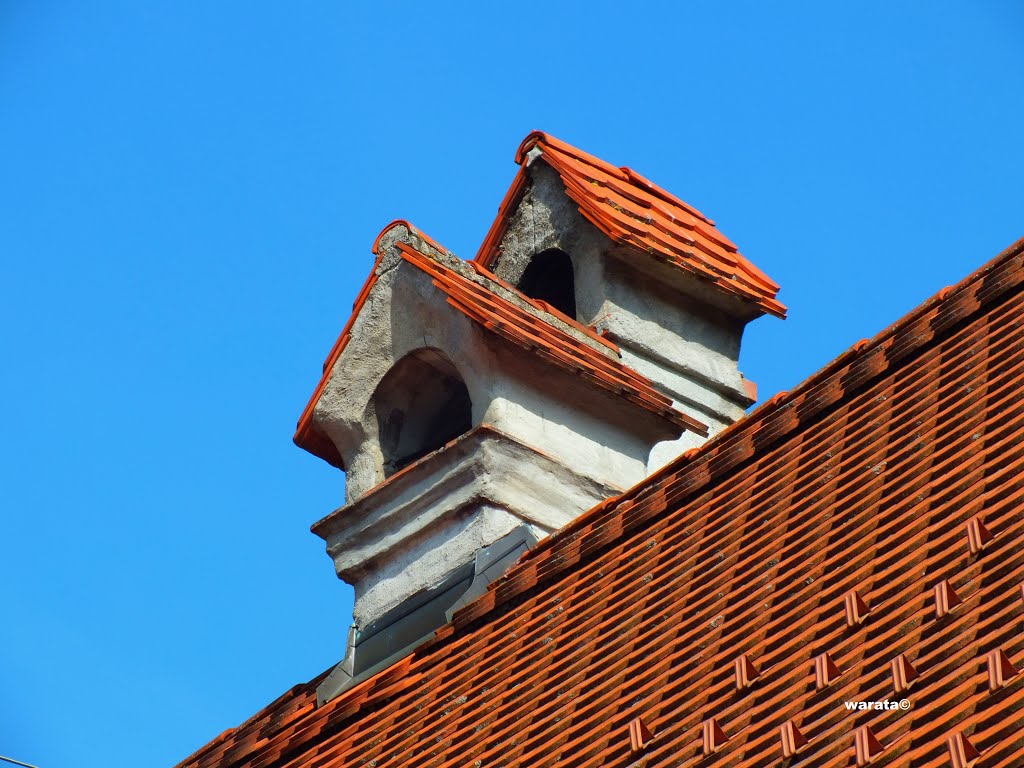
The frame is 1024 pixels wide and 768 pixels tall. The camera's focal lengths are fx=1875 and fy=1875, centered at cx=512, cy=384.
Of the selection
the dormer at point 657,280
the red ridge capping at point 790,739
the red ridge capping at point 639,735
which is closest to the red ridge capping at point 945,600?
the red ridge capping at point 790,739

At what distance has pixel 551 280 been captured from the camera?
438 inches

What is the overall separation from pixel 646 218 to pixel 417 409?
1849 mm

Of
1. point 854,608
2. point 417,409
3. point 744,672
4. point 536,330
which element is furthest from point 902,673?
point 417,409

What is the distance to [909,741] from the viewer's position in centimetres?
422

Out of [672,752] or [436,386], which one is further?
[436,386]

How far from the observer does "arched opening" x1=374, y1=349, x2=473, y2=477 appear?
30.7ft

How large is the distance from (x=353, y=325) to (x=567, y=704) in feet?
12.7

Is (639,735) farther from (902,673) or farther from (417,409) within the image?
(417,409)

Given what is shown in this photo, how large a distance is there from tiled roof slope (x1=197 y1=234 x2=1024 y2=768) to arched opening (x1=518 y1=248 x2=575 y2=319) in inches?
141

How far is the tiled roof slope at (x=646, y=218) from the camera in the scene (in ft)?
33.2

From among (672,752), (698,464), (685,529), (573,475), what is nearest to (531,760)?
(672,752)

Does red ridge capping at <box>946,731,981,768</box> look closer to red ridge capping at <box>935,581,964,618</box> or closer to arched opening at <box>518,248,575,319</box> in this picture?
red ridge capping at <box>935,581,964,618</box>

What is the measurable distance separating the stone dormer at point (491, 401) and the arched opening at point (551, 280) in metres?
0.43

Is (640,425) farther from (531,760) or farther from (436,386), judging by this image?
(531,760)
